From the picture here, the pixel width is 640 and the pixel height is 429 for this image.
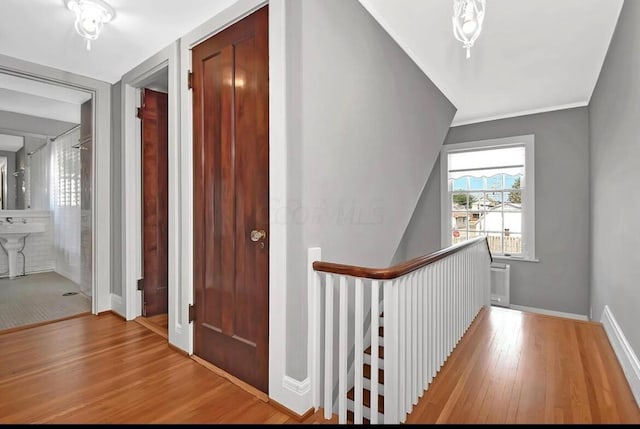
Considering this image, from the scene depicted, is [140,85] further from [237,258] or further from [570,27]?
[570,27]

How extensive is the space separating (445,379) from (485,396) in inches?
9.8

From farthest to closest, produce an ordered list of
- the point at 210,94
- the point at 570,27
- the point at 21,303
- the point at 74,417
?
1. the point at 21,303
2. the point at 570,27
3. the point at 210,94
4. the point at 74,417

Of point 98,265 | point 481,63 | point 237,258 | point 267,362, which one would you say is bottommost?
point 267,362

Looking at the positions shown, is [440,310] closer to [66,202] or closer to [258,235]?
[258,235]

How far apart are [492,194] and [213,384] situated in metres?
4.31

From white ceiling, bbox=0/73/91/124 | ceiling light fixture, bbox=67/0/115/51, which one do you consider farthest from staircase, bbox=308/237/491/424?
white ceiling, bbox=0/73/91/124

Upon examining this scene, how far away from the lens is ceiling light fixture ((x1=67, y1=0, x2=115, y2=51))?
1.91 meters

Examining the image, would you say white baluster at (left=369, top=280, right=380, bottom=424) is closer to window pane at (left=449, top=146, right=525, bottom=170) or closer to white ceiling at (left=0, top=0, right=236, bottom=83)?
white ceiling at (left=0, top=0, right=236, bottom=83)

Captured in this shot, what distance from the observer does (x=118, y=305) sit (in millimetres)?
3027

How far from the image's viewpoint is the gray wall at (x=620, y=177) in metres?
1.82

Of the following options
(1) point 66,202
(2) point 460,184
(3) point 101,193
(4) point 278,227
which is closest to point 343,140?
(4) point 278,227

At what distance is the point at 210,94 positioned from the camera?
6.95 ft

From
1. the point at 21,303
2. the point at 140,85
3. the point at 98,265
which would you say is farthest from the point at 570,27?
the point at 21,303

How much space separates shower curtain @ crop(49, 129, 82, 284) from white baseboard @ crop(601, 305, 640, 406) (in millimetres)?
5255
